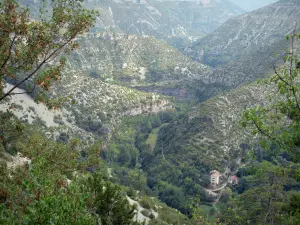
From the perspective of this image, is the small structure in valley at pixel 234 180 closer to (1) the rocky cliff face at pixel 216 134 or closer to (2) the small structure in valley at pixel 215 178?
(2) the small structure in valley at pixel 215 178

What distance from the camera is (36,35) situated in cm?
1095

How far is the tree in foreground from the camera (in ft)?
33.4

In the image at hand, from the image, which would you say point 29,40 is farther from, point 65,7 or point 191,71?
point 191,71

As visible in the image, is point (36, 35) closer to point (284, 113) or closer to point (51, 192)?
point (51, 192)

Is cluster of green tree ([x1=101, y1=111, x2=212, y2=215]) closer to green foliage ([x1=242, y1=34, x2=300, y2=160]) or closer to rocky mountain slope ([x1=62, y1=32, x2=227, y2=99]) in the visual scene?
green foliage ([x1=242, y1=34, x2=300, y2=160])

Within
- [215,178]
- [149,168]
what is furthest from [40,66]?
[149,168]

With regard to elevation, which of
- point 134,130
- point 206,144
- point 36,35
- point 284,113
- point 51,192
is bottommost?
point 51,192

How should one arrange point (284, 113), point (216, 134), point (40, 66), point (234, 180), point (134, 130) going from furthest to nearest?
point (134, 130) → point (216, 134) → point (234, 180) → point (284, 113) → point (40, 66)

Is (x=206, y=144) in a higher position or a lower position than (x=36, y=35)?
higher

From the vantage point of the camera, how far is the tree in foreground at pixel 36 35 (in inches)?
401

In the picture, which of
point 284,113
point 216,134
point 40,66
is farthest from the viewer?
point 216,134

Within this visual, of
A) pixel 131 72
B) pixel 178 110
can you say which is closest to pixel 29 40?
pixel 178 110

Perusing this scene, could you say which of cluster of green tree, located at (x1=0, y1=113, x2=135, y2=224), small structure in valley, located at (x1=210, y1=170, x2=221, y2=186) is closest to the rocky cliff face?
small structure in valley, located at (x1=210, y1=170, x2=221, y2=186)

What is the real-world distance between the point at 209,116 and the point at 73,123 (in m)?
41.4
